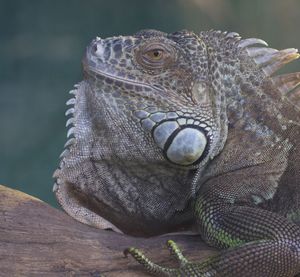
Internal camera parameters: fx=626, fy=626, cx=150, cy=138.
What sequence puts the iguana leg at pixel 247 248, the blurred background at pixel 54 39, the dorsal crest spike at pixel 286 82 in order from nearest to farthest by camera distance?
the iguana leg at pixel 247 248 → the dorsal crest spike at pixel 286 82 → the blurred background at pixel 54 39

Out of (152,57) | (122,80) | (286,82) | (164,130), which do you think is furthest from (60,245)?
(286,82)

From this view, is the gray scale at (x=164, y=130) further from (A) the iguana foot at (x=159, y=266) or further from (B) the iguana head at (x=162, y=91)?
(A) the iguana foot at (x=159, y=266)

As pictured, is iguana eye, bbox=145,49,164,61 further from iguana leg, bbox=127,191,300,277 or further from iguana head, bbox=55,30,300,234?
iguana leg, bbox=127,191,300,277

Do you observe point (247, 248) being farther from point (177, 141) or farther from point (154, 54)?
point (154, 54)

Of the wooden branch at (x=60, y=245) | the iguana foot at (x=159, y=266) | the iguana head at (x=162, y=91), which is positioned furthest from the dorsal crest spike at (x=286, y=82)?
the iguana foot at (x=159, y=266)

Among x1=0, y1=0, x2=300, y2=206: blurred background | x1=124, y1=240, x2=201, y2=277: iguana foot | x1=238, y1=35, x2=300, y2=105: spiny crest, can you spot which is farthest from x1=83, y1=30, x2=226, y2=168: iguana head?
x1=0, y1=0, x2=300, y2=206: blurred background

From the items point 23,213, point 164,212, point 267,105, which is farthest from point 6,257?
point 267,105

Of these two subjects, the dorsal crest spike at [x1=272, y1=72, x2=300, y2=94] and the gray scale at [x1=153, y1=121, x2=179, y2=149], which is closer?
the gray scale at [x1=153, y1=121, x2=179, y2=149]
